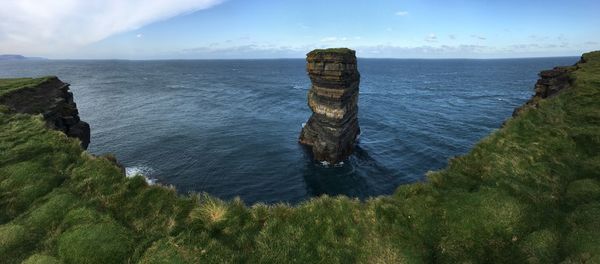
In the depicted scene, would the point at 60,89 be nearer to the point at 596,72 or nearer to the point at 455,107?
the point at 596,72

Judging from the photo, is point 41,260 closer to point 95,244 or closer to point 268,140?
point 95,244

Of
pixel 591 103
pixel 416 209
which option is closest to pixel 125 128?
pixel 416 209

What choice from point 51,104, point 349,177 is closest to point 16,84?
point 51,104

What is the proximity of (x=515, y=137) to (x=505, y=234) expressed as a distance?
10.7 m

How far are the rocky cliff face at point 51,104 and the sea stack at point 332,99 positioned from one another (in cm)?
3206

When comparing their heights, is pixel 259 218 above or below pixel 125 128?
above

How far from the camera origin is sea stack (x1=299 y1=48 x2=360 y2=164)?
164 feet

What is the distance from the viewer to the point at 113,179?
58.3 feet

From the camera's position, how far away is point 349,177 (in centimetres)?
4697

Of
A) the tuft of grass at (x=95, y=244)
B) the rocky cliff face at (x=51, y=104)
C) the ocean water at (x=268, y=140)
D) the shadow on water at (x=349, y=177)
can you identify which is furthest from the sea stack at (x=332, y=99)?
the tuft of grass at (x=95, y=244)

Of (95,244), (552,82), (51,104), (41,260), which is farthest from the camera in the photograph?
(552,82)

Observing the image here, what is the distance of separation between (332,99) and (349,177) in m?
12.8

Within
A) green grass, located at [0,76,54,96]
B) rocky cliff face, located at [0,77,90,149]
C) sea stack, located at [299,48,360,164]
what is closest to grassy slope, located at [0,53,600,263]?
rocky cliff face, located at [0,77,90,149]

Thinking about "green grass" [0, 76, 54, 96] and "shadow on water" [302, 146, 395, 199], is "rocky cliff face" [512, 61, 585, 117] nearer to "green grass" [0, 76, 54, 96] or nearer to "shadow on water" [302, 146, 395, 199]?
"shadow on water" [302, 146, 395, 199]
